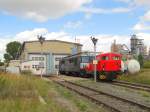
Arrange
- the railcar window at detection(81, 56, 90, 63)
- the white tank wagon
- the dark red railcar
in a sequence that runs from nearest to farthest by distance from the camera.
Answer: the dark red railcar
the white tank wagon
the railcar window at detection(81, 56, 90, 63)

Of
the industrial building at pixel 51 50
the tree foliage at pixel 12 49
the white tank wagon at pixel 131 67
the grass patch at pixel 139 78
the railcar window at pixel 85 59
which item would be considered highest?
the tree foliage at pixel 12 49

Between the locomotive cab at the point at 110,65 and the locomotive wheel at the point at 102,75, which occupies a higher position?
the locomotive cab at the point at 110,65

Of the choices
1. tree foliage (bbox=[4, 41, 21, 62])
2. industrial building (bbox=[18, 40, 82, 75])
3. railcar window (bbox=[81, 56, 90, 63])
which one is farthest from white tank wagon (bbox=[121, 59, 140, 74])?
tree foliage (bbox=[4, 41, 21, 62])

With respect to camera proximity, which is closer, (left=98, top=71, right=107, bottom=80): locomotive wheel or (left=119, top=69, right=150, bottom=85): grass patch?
(left=119, top=69, right=150, bottom=85): grass patch

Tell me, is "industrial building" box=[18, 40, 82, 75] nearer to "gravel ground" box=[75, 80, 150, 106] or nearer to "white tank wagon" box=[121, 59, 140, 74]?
"white tank wagon" box=[121, 59, 140, 74]

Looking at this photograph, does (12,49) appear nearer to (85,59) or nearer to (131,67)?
(85,59)

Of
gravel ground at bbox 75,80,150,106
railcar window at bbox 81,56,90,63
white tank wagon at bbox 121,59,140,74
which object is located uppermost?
railcar window at bbox 81,56,90,63

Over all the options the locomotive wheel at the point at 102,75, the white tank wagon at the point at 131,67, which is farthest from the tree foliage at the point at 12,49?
the locomotive wheel at the point at 102,75

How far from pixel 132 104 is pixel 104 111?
2.33 metres

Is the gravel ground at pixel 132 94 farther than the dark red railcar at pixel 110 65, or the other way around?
the dark red railcar at pixel 110 65

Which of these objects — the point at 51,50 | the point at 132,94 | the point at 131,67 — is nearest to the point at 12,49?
the point at 51,50

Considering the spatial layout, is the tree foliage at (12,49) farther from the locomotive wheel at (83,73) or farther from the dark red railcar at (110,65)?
the dark red railcar at (110,65)

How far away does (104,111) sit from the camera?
15.0 metres

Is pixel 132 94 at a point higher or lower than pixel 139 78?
lower
